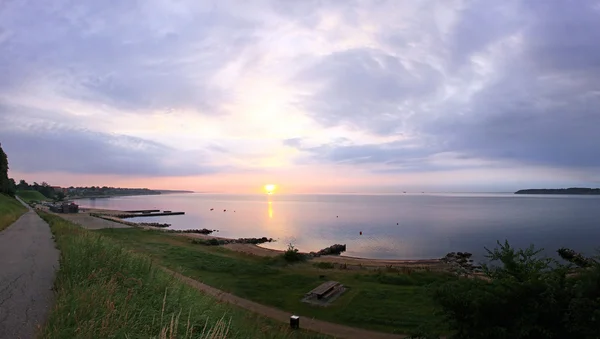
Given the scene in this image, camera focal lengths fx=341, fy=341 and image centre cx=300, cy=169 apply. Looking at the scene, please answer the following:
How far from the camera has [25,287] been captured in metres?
8.16

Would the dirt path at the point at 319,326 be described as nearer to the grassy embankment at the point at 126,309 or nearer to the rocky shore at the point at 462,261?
the grassy embankment at the point at 126,309

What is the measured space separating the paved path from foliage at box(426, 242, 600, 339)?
6.57 metres

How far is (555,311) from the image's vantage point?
529 cm

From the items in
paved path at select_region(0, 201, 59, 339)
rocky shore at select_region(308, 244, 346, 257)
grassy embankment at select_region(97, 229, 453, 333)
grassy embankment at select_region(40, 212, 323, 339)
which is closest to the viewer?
grassy embankment at select_region(40, 212, 323, 339)

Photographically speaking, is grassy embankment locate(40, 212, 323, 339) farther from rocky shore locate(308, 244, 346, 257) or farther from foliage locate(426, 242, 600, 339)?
rocky shore locate(308, 244, 346, 257)

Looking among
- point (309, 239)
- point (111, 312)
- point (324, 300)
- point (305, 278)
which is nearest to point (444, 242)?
point (309, 239)

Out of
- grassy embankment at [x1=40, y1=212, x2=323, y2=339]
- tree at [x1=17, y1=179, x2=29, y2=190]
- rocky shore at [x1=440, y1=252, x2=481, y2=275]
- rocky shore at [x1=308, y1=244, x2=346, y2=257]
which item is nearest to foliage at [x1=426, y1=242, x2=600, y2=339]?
grassy embankment at [x1=40, y1=212, x2=323, y2=339]

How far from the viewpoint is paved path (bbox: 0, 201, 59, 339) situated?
5641 mm

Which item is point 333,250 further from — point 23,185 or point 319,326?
point 23,185

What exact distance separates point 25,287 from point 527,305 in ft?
34.9

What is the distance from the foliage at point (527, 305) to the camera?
4910 millimetres

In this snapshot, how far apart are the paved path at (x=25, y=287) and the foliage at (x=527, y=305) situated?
657 centimetres

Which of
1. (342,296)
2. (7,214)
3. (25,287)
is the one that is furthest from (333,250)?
(25,287)

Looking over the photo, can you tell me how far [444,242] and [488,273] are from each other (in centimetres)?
5144
